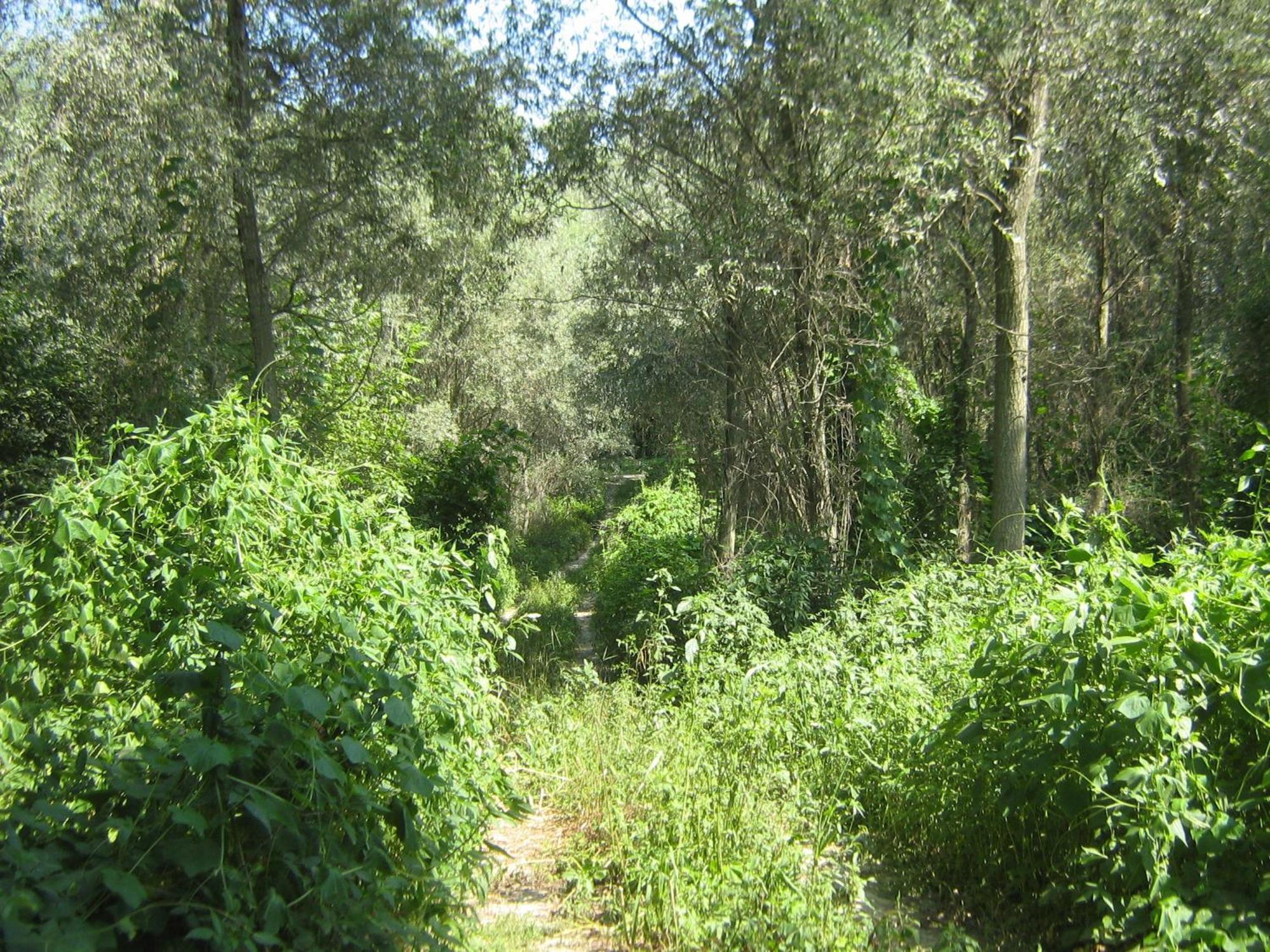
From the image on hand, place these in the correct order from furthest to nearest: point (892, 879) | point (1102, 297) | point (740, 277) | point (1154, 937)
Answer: point (1102, 297) → point (740, 277) → point (892, 879) → point (1154, 937)

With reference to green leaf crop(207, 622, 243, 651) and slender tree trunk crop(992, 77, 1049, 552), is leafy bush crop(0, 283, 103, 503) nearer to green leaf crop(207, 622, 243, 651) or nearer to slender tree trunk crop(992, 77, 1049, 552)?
green leaf crop(207, 622, 243, 651)

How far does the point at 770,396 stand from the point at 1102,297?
640 cm

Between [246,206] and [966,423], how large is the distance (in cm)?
1029

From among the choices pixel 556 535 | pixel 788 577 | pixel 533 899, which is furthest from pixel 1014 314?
pixel 556 535

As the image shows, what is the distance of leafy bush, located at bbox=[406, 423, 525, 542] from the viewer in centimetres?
1423

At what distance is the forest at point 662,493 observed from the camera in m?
3.90

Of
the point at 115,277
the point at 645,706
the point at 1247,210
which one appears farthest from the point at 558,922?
the point at 1247,210

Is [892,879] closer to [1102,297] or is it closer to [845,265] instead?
Result: [845,265]

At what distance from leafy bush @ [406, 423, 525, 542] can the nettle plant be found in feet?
28.5

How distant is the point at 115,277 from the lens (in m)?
11.7

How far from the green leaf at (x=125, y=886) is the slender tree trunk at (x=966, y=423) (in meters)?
12.7

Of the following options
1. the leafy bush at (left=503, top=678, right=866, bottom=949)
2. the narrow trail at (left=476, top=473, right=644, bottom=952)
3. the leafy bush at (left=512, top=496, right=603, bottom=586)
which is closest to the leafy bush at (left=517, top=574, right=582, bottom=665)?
the leafy bush at (left=512, top=496, right=603, bottom=586)

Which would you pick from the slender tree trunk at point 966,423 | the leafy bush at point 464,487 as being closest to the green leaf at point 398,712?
the leafy bush at point 464,487

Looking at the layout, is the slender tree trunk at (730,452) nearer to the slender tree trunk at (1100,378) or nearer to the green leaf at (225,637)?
the slender tree trunk at (1100,378)
